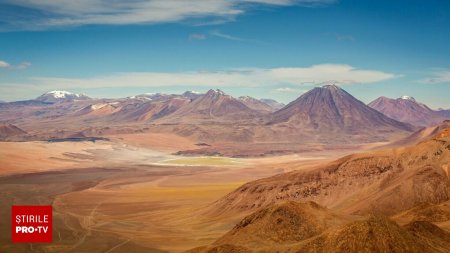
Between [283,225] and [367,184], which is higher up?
[367,184]

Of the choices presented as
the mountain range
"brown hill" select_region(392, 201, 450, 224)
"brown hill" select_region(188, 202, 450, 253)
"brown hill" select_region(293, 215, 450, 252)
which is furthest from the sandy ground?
"brown hill" select_region(293, 215, 450, 252)

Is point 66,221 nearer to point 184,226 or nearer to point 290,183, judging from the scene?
point 184,226

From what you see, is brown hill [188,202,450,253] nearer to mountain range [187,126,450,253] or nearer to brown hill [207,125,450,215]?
mountain range [187,126,450,253]

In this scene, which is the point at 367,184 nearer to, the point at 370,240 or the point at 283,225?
the point at 283,225

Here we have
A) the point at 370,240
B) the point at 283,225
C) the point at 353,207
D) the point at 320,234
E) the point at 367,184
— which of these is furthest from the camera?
the point at 367,184

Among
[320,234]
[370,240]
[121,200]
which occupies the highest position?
[370,240]

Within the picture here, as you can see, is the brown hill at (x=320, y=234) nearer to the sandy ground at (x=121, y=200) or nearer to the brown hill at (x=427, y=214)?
the brown hill at (x=427, y=214)

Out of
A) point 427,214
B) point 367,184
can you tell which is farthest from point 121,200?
point 427,214
